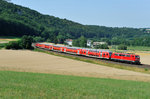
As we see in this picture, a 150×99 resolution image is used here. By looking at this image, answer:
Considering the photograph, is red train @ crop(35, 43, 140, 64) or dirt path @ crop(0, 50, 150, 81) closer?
dirt path @ crop(0, 50, 150, 81)

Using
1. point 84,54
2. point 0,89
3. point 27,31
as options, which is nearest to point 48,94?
point 0,89

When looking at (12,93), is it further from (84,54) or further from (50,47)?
(50,47)

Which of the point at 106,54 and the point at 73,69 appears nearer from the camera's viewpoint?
the point at 73,69

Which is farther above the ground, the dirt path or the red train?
the red train

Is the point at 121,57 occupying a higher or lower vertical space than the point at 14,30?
lower

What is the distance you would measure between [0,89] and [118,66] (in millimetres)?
40545

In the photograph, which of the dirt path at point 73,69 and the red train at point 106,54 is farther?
the red train at point 106,54

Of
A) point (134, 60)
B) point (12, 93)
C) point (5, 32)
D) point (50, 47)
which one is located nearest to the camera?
point (12, 93)

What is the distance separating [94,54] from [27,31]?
133 meters

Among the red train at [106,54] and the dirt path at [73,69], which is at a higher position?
the red train at [106,54]

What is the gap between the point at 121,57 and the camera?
2354 inches

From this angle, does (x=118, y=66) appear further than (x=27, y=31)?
No

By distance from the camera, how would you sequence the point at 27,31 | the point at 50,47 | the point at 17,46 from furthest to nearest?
the point at 27,31 → the point at 50,47 → the point at 17,46

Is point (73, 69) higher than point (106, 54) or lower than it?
lower
